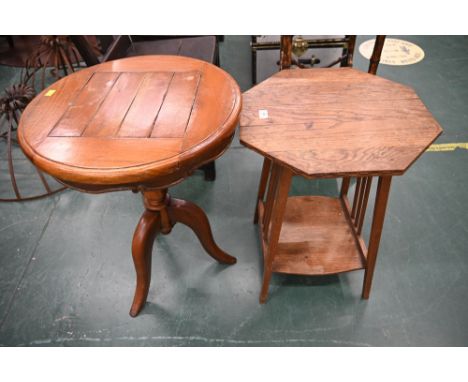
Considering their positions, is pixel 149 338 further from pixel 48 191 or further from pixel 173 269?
pixel 48 191

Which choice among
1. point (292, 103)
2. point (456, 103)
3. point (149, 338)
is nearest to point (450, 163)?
point (456, 103)

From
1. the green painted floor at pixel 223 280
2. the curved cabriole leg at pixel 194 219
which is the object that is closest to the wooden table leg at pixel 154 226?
the curved cabriole leg at pixel 194 219

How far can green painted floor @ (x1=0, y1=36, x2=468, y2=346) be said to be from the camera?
1.50 meters

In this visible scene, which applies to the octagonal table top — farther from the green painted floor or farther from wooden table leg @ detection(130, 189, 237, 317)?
the green painted floor

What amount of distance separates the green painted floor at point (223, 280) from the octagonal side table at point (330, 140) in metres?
0.16

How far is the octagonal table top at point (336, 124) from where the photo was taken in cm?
99

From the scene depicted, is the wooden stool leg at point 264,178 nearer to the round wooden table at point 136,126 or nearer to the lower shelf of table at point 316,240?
the lower shelf of table at point 316,240

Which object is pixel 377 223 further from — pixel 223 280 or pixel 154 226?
pixel 154 226

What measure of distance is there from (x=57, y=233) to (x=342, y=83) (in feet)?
5.46

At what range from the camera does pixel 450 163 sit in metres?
A: 2.21

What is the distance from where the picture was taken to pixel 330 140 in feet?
3.50

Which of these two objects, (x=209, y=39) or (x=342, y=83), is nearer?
(x=342, y=83)

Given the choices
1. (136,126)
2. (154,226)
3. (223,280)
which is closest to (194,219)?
(154,226)

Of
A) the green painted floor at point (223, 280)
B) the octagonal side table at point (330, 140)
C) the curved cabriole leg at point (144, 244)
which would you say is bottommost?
the green painted floor at point (223, 280)
